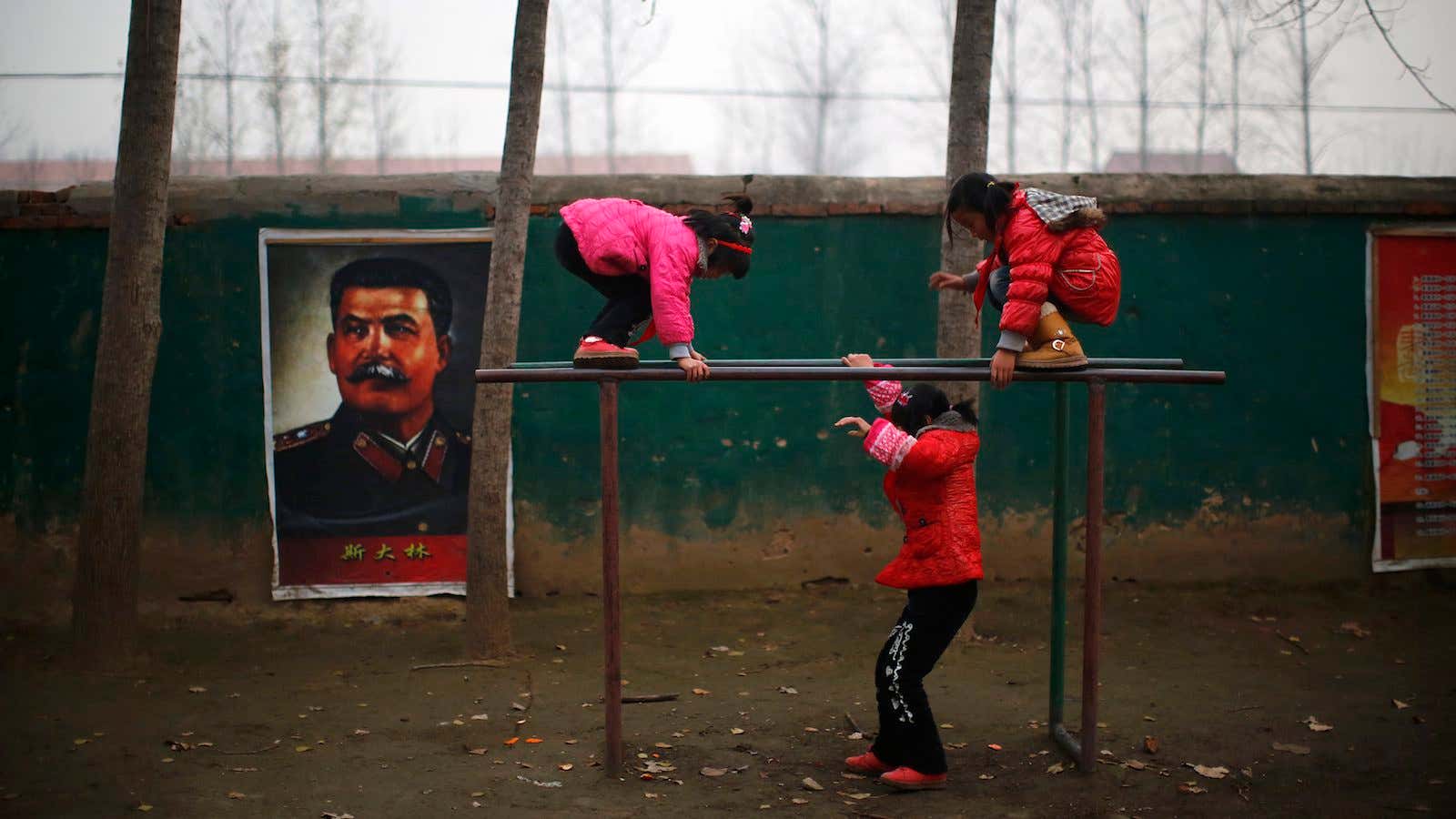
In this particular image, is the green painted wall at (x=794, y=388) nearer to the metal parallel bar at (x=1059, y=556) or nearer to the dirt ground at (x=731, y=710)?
the dirt ground at (x=731, y=710)

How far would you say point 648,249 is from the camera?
14.2 feet

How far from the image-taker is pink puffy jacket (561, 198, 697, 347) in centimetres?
422

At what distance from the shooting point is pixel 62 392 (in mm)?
6945

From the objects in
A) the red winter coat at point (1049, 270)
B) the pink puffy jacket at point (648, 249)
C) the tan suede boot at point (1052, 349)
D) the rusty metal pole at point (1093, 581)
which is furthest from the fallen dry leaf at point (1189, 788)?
the pink puffy jacket at point (648, 249)

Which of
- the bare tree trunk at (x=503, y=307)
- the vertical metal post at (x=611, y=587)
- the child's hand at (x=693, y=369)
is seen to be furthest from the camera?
the bare tree trunk at (x=503, y=307)

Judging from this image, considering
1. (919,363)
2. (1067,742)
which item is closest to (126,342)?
(919,363)

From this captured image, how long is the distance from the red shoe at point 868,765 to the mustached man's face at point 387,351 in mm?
3645

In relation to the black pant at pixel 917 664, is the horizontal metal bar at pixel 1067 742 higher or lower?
lower

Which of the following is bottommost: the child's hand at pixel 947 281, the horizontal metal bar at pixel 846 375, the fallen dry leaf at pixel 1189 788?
the fallen dry leaf at pixel 1189 788

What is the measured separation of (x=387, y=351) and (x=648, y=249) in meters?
3.36

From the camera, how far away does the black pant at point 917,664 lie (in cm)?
453

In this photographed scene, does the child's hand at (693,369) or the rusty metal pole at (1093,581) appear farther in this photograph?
the rusty metal pole at (1093,581)

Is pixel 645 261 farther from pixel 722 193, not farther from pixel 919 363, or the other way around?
pixel 722 193

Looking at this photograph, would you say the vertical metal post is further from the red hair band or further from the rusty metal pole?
the rusty metal pole
